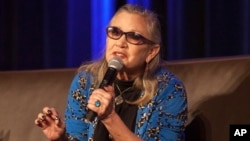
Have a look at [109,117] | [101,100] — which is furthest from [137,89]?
[101,100]

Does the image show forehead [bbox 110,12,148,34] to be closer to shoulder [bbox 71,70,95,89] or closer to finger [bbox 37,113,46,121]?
shoulder [bbox 71,70,95,89]

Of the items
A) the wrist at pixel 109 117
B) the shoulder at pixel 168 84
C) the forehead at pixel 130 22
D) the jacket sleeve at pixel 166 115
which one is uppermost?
the forehead at pixel 130 22

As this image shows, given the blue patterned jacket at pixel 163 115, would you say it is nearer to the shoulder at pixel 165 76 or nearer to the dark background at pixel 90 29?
the shoulder at pixel 165 76

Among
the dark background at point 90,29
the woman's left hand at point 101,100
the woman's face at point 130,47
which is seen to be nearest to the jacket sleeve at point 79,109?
the woman's face at point 130,47

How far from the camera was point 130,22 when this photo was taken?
5.19 ft

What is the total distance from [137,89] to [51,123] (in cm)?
31

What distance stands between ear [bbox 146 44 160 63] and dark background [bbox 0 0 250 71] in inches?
27.0

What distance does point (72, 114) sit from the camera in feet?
5.52

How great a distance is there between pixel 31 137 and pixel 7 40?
1194 mm

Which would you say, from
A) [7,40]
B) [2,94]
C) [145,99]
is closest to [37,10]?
[7,40]

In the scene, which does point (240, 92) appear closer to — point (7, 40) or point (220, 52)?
point (220, 52)

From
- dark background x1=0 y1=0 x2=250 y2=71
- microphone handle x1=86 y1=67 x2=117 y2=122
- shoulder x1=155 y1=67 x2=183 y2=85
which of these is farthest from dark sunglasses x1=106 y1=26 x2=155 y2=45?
dark background x1=0 y1=0 x2=250 y2=71

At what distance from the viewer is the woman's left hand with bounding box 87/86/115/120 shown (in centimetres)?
125

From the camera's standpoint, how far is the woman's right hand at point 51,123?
139 cm
